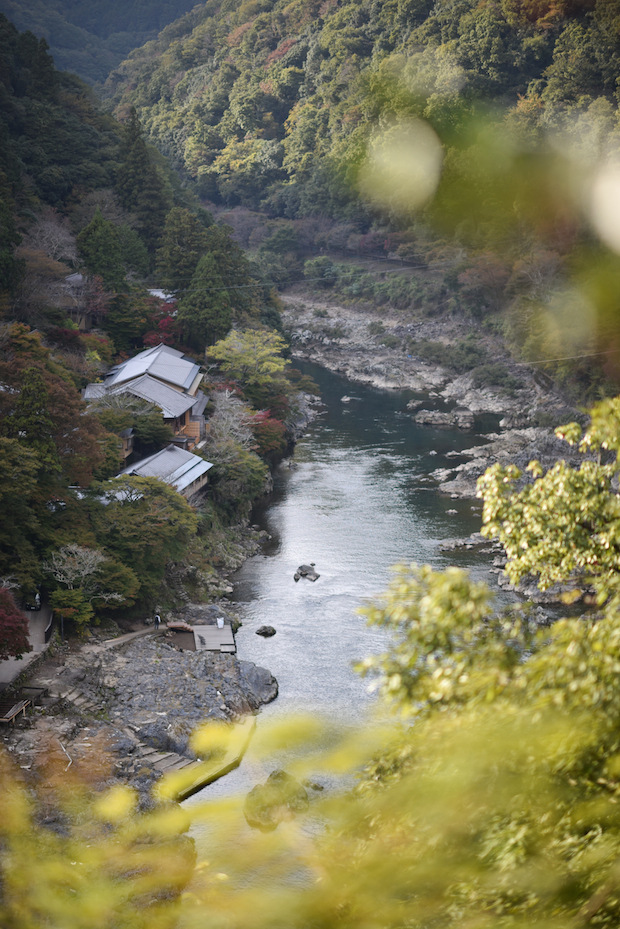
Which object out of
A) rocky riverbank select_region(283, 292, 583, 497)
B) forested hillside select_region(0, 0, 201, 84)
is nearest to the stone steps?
rocky riverbank select_region(283, 292, 583, 497)

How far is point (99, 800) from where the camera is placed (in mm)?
9219

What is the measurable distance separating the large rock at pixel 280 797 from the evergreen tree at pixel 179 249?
20766 millimetres

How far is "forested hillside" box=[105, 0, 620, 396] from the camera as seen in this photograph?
32.0m

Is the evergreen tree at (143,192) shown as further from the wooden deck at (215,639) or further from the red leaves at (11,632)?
the red leaves at (11,632)

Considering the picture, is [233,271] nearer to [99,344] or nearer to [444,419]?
[99,344]

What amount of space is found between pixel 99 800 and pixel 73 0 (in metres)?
99.8

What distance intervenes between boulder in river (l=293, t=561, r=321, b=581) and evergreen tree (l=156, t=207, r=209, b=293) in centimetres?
1356

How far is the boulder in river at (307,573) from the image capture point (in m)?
17.3

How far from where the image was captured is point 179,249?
27422 millimetres

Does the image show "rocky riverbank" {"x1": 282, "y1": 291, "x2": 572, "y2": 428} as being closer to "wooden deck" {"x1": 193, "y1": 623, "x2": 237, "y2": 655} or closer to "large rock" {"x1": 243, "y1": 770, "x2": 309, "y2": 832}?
"wooden deck" {"x1": 193, "y1": 623, "x2": 237, "y2": 655}

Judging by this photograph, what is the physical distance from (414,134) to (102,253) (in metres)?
27.4

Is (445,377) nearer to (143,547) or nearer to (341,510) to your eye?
(341,510)

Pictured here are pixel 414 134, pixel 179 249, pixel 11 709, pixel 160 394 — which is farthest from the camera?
pixel 414 134

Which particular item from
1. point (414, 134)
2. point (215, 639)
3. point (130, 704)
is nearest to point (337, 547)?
point (215, 639)
